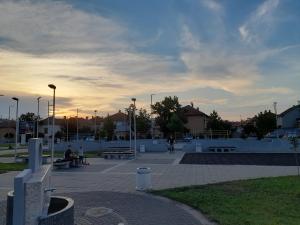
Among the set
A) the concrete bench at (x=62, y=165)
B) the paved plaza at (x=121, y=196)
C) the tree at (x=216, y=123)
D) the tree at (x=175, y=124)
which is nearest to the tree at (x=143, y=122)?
the tree at (x=175, y=124)

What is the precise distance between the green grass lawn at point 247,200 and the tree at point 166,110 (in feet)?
231

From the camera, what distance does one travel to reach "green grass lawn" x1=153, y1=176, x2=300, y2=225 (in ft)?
34.0

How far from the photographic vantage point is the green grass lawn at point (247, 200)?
10352 mm

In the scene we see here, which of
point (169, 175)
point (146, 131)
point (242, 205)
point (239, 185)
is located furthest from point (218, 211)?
point (146, 131)

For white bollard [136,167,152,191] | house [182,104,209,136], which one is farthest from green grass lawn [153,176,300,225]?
house [182,104,209,136]

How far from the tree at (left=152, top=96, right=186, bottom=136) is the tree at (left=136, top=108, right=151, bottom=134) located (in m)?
2.03

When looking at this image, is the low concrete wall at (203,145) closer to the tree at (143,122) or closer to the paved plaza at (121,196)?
the paved plaza at (121,196)

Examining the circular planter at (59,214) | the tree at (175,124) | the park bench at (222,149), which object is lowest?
the circular planter at (59,214)

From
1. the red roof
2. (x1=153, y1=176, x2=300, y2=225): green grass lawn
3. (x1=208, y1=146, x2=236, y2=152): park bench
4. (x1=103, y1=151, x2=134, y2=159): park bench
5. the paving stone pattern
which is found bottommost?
(x1=153, y1=176, x2=300, y2=225): green grass lawn

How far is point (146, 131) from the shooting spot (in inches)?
3519

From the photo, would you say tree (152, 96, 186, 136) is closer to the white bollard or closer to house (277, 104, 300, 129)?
house (277, 104, 300, 129)

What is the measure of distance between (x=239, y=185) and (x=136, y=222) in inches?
290

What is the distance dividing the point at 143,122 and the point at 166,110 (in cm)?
556

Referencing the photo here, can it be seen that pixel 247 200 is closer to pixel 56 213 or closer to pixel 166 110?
pixel 56 213
